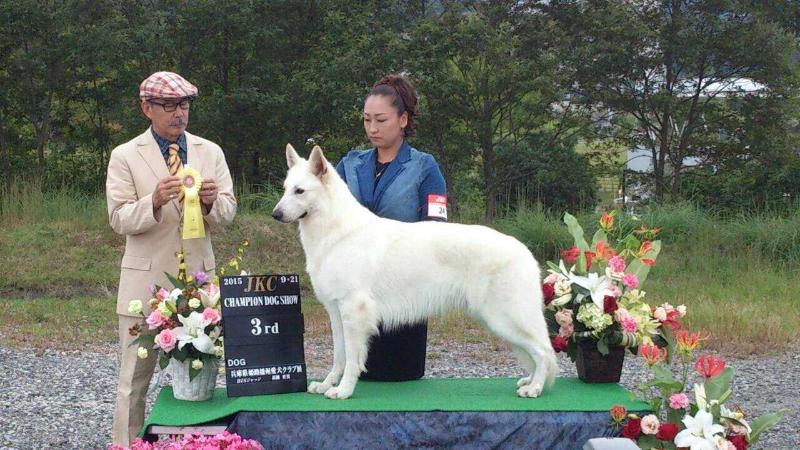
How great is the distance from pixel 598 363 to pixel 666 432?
88cm

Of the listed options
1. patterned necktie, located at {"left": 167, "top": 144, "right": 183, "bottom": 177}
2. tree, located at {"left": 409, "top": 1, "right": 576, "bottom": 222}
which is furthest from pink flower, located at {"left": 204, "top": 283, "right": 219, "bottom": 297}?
tree, located at {"left": 409, "top": 1, "right": 576, "bottom": 222}

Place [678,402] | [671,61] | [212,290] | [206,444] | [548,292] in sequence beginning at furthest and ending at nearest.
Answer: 1. [671,61]
2. [548,292]
3. [212,290]
4. [678,402]
5. [206,444]

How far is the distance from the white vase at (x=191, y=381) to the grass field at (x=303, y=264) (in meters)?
5.65

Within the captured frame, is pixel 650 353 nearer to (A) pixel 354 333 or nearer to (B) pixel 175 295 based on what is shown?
(A) pixel 354 333

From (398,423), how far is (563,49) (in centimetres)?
1245

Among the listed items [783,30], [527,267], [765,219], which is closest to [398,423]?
[527,267]

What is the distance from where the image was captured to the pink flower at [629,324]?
499cm

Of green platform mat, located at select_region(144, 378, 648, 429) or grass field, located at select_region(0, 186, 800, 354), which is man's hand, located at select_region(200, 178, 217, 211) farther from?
grass field, located at select_region(0, 186, 800, 354)

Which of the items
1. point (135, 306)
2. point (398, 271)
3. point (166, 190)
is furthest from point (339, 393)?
point (166, 190)

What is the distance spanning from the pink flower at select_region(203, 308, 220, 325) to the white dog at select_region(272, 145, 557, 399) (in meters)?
0.53

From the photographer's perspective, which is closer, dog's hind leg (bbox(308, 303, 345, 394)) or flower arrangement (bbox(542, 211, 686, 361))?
dog's hind leg (bbox(308, 303, 345, 394))

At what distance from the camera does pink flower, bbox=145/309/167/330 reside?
4629 mm

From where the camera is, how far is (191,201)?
468 cm

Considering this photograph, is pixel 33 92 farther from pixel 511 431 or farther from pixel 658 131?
pixel 511 431
